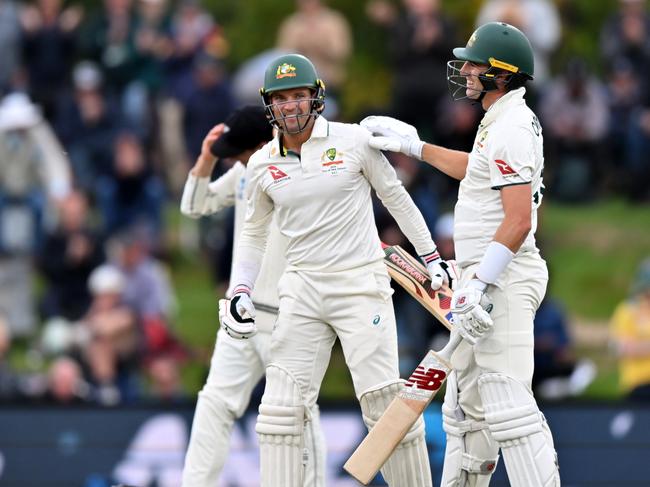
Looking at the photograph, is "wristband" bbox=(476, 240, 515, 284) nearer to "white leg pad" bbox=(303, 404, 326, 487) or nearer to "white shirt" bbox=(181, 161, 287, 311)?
"white shirt" bbox=(181, 161, 287, 311)

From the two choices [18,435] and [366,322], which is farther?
[18,435]

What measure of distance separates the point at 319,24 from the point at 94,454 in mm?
5497

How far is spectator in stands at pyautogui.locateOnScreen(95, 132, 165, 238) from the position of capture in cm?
1355

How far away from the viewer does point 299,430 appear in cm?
752

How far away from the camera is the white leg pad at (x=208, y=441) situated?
335 inches

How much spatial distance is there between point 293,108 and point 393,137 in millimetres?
532

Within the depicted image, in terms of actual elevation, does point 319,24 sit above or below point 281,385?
above

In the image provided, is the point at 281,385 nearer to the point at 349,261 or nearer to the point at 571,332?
the point at 349,261

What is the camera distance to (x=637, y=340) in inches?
426

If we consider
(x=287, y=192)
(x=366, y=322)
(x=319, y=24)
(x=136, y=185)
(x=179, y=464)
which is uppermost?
(x=319, y=24)

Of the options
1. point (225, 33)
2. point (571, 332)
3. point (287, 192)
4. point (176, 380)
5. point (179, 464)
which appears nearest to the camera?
point (287, 192)

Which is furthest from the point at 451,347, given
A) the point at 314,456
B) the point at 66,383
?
the point at 66,383

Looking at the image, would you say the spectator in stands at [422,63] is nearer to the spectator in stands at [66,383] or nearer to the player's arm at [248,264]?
the spectator in stands at [66,383]

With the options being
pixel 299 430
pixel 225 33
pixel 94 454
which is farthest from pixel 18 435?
pixel 225 33
